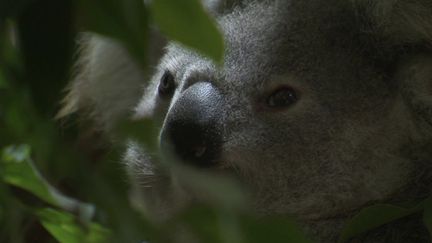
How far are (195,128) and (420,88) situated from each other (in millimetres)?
625

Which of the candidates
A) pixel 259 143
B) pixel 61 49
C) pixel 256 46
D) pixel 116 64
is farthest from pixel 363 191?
pixel 61 49

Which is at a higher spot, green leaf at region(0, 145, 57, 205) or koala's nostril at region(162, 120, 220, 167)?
koala's nostril at region(162, 120, 220, 167)

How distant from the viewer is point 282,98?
2219 millimetres

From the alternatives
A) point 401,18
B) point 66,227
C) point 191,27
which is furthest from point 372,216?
point 401,18

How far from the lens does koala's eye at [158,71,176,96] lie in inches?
93.8

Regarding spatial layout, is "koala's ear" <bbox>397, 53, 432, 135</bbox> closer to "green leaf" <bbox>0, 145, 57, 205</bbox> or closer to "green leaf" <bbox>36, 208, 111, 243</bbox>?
"green leaf" <bbox>36, 208, 111, 243</bbox>

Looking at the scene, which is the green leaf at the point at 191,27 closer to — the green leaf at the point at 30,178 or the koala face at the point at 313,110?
the green leaf at the point at 30,178

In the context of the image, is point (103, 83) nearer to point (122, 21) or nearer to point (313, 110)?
point (313, 110)

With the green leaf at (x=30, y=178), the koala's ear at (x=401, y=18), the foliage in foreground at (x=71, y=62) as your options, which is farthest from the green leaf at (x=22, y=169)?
the koala's ear at (x=401, y=18)

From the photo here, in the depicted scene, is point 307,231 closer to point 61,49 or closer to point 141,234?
point 141,234

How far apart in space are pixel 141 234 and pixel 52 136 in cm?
14

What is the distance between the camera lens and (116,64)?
292 centimetres

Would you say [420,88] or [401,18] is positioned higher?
[401,18]

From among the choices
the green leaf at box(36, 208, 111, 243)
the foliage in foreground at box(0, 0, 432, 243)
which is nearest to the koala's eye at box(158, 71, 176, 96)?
the green leaf at box(36, 208, 111, 243)
